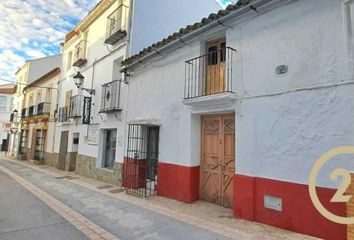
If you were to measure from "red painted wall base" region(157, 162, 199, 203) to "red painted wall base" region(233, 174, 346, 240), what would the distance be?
1.52 m

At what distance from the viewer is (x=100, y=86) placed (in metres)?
12.0

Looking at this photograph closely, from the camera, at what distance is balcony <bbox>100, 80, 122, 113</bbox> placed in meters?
10.4

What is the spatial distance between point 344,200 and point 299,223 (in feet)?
3.03

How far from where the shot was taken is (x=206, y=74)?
7.23 metres

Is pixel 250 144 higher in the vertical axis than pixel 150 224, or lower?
higher

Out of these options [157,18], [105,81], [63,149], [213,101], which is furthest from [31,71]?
[213,101]

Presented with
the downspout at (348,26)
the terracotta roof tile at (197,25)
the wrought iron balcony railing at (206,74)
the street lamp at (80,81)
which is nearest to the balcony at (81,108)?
the street lamp at (80,81)

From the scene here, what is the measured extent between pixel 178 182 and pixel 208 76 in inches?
121

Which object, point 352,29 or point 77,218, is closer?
point 352,29

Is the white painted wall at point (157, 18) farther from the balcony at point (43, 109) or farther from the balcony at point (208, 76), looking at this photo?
the balcony at point (43, 109)

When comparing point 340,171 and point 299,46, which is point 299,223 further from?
point 299,46

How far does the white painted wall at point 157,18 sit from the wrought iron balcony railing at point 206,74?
3.80 m

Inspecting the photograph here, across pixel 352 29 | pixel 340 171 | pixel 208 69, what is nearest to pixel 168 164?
pixel 208 69

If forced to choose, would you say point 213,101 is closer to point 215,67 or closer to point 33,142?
point 215,67
